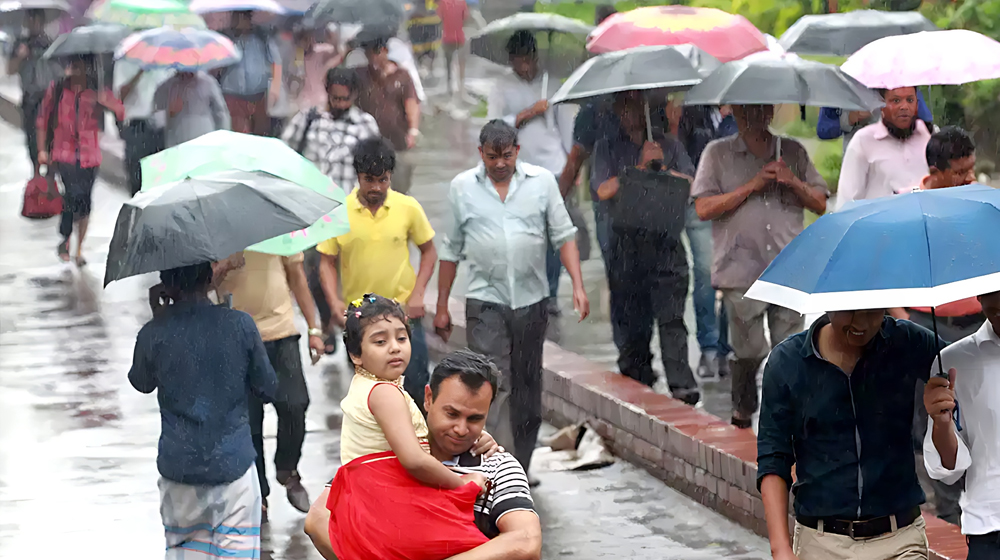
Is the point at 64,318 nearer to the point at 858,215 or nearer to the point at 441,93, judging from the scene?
the point at 858,215

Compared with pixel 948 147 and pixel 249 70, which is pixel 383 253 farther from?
pixel 249 70

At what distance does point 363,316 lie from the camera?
5074mm

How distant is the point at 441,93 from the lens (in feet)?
100

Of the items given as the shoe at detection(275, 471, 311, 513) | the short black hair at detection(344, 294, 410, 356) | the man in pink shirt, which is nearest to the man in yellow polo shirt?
the shoe at detection(275, 471, 311, 513)

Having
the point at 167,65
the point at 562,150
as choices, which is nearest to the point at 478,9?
the point at 167,65

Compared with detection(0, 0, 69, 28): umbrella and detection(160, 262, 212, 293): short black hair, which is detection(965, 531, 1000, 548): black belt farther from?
detection(0, 0, 69, 28): umbrella

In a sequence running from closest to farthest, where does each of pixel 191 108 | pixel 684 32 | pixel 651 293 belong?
pixel 651 293 < pixel 684 32 < pixel 191 108

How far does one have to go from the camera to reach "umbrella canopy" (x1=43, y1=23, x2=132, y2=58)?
1570 centimetres

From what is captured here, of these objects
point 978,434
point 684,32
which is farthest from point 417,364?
point 978,434

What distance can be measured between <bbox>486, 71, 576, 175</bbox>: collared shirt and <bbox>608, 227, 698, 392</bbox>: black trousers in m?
1.94

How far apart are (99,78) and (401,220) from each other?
8897 mm

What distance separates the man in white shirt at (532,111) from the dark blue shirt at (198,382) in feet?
17.7

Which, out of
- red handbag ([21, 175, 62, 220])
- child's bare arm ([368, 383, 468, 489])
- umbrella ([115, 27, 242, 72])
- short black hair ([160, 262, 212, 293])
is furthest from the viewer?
red handbag ([21, 175, 62, 220])

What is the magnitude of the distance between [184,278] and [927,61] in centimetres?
462
